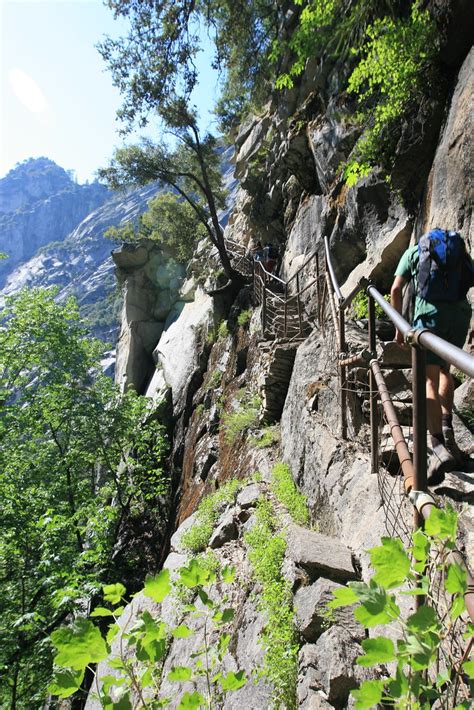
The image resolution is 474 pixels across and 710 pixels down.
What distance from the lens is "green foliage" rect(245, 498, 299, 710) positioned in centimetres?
247

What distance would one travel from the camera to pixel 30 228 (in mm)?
155125

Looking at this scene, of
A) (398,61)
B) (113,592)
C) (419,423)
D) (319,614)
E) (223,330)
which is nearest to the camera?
(113,592)

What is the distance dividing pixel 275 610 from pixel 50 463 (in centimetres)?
888

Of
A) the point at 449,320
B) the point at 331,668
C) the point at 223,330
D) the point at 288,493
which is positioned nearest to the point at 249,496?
the point at 288,493

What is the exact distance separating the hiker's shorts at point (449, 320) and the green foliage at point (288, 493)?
2.17 m

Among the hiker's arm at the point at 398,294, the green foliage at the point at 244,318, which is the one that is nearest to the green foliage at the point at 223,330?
the green foliage at the point at 244,318

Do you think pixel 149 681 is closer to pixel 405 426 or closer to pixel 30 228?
pixel 405 426

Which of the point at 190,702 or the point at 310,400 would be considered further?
the point at 310,400

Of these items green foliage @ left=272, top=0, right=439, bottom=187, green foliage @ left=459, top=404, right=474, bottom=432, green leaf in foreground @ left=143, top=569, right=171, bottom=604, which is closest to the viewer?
green leaf in foreground @ left=143, top=569, right=171, bottom=604

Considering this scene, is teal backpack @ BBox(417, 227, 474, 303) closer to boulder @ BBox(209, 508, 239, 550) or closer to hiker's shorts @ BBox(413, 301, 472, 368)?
hiker's shorts @ BBox(413, 301, 472, 368)

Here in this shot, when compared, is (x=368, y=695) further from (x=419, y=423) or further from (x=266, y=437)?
(x=266, y=437)

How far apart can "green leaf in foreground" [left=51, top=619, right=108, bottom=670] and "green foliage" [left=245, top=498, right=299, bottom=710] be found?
208cm

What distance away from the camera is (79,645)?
882 millimetres

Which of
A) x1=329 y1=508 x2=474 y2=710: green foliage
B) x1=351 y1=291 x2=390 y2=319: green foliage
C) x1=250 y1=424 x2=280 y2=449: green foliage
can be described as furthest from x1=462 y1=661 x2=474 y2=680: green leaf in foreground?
x1=250 y1=424 x2=280 y2=449: green foliage
